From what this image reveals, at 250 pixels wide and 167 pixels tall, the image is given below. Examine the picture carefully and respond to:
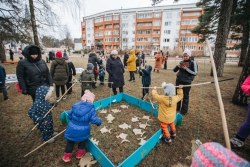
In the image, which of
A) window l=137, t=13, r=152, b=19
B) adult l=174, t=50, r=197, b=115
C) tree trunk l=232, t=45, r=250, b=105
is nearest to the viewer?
adult l=174, t=50, r=197, b=115

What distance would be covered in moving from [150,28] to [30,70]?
47555mm

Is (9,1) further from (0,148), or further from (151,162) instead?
(151,162)

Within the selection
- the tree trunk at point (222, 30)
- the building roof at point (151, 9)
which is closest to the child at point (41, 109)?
the tree trunk at point (222, 30)

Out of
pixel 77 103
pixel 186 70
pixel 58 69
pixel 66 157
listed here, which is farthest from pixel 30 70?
pixel 186 70

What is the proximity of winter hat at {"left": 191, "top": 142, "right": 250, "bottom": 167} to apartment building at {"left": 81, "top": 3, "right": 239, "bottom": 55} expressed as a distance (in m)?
42.0

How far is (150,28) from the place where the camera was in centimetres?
4453

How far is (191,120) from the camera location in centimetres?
380

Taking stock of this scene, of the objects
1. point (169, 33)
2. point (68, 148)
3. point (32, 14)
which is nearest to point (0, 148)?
point (68, 148)

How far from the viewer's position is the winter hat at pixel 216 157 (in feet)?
2.85

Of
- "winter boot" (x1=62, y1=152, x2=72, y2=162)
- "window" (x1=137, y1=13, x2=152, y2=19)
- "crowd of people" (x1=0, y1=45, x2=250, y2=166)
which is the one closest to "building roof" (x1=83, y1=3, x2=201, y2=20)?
"window" (x1=137, y1=13, x2=152, y2=19)

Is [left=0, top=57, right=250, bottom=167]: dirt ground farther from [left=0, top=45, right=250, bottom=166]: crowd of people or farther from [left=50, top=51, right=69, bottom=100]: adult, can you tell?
[left=50, top=51, right=69, bottom=100]: adult

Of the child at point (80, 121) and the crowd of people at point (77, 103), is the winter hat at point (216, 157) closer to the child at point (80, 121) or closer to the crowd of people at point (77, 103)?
the crowd of people at point (77, 103)

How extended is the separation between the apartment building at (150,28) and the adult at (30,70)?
4096cm

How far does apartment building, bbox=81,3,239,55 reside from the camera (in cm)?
4050
